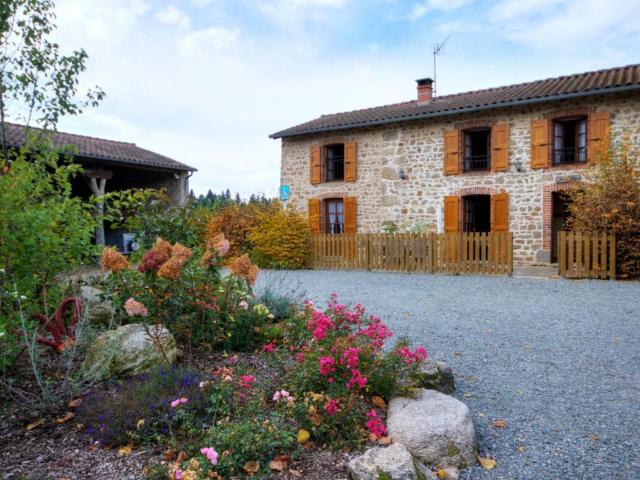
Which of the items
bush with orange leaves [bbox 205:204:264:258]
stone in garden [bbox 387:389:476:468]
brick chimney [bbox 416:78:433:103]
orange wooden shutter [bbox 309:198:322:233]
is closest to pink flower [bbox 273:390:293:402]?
stone in garden [bbox 387:389:476:468]

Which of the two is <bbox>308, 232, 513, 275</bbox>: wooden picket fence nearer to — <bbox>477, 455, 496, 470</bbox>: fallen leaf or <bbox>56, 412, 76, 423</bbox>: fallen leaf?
<bbox>477, 455, 496, 470</bbox>: fallen leaf

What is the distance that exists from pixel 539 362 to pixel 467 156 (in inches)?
458

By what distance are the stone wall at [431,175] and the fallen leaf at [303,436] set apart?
12.4 m

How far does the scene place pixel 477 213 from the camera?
51.1 ft

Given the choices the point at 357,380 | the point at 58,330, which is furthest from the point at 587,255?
the point at 58,330

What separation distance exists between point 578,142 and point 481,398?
12.5 metres

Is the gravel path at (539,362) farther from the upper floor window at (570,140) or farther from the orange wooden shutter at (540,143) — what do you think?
the upper floor window at (570,140)

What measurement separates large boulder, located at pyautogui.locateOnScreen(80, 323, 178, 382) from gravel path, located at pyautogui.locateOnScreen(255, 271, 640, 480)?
2.05 metres

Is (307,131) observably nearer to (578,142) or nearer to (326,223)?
(326,223)

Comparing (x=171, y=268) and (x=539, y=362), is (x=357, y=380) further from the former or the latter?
(x=539, y=362)

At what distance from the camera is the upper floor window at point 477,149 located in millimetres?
14797

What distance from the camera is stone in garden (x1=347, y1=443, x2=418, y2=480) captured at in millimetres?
2137

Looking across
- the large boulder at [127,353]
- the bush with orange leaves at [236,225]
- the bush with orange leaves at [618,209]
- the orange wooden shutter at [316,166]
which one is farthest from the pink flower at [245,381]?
the orange wooden shutter at [316,166]

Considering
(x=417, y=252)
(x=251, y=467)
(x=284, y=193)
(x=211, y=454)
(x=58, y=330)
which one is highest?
(x=284, y=193)
